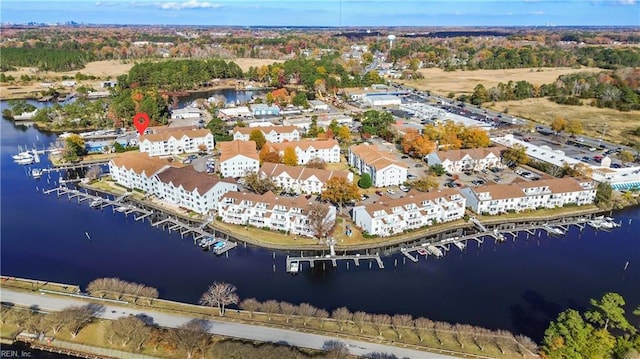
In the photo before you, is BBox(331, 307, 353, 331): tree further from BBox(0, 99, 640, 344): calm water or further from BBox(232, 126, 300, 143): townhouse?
BBox(232, 126, 300, 143): townhouse

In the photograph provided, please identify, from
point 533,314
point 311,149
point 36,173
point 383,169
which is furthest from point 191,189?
point 533,314

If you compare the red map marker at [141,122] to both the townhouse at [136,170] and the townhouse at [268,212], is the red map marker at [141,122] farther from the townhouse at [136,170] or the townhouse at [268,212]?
the townhouse at [268,212]

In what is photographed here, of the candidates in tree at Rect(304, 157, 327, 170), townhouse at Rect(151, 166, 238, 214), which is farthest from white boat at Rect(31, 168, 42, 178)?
tree at Rect(304, 157, 327, 170)

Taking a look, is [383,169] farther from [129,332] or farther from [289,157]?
[129,332]

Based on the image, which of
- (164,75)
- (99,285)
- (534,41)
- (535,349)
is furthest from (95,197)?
(534,41)

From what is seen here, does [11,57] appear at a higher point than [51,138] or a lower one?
higher

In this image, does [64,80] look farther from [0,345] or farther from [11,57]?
[0,345]
